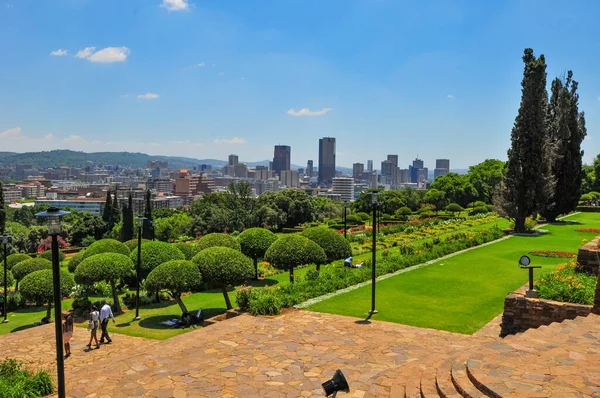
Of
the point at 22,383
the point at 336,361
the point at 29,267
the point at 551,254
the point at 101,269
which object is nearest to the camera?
the point at 22,383

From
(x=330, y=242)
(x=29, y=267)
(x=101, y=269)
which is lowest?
(x=29, y=267)

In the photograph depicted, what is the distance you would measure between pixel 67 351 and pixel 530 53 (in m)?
27.6

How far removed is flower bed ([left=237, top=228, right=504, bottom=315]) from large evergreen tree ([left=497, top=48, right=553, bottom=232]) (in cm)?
602

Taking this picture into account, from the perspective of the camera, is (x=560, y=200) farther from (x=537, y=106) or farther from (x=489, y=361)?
(x=489, y=361)

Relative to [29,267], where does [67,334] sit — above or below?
above

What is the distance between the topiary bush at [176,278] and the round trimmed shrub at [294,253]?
12.4ft

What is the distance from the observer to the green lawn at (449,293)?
38.1ft

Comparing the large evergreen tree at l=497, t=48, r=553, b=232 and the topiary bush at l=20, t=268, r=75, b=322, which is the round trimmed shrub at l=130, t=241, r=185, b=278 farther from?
the large evergreen tree at l=497, t=48, r=553, b=232

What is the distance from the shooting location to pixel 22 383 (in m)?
8.43

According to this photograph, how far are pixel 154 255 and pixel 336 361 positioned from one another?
1080cm

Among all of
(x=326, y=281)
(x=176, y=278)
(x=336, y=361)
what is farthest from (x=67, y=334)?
(x=326, y=281)

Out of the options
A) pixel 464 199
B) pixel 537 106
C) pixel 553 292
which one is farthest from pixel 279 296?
pixel 464 199

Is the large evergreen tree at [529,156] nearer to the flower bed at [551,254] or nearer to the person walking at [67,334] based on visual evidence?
the flower bed at [551,254]

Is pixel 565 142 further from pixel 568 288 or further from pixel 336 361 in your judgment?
Result: pixel 336 361
